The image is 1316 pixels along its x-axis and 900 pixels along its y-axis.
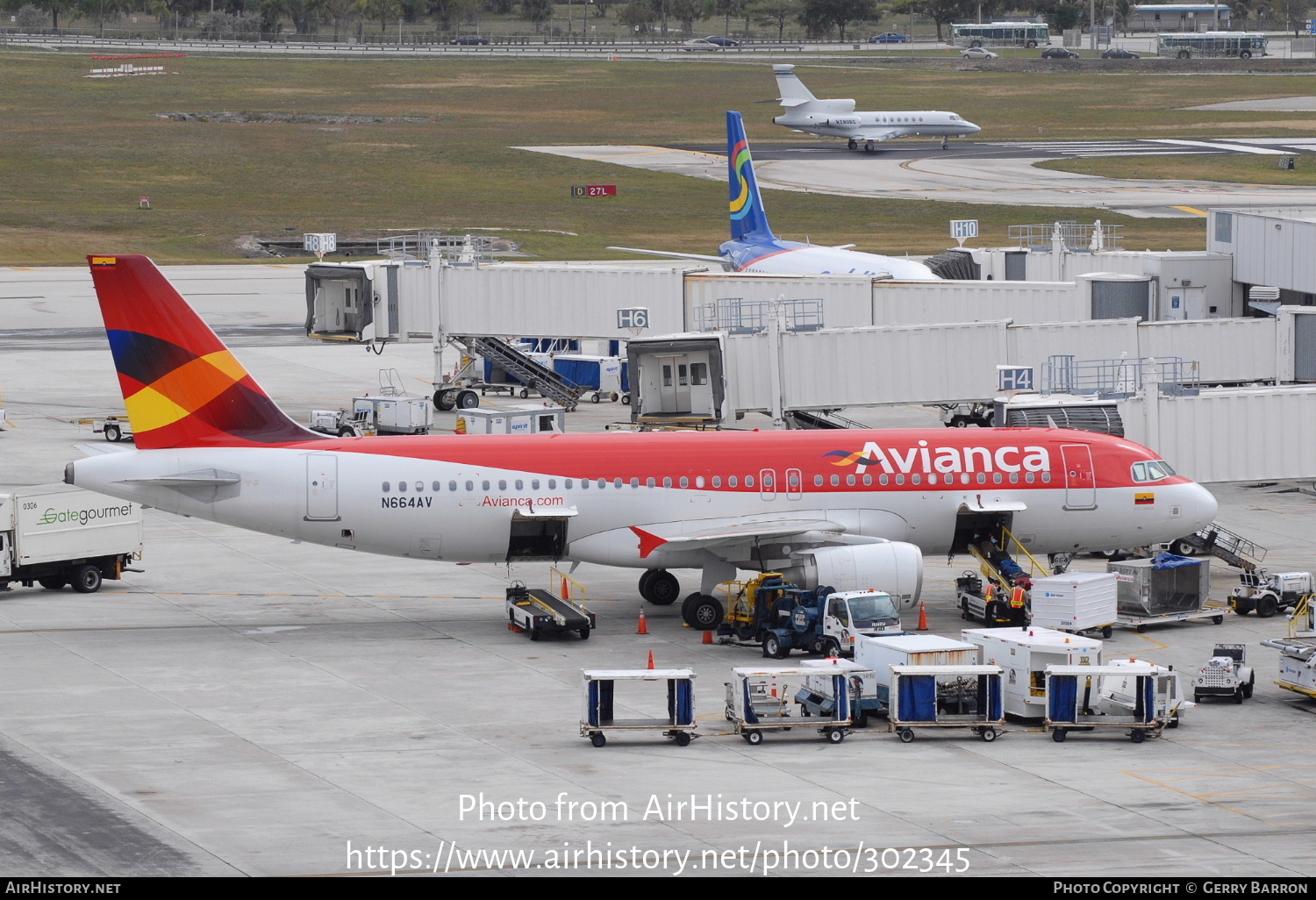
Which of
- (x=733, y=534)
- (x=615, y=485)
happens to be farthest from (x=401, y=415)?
(x=733, y=534)

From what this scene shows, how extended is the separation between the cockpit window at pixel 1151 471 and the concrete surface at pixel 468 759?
3.94m

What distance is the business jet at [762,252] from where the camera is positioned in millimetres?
76812

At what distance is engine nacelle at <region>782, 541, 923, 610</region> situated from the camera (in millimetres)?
39625

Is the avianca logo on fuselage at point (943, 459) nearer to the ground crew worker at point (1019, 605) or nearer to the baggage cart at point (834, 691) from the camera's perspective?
the ground crew worker at point (1019, 605)

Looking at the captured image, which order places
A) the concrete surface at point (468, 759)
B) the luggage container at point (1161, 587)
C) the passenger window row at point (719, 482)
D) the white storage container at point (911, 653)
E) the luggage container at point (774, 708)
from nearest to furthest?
the concrete surface at point (468, 759) → the luggage container at point (774, 708) → the white storage container at point (911, 653) → the passenger window row at point (719, 482) → the luggage container at point (1161, 587)

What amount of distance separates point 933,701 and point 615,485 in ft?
38.3

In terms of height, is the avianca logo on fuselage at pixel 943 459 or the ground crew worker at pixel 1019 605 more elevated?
the avianca logo on fuselage at pixel 943 459

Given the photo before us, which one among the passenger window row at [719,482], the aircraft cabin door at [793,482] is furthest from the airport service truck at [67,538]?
the aircraft cabin door at [793,482]

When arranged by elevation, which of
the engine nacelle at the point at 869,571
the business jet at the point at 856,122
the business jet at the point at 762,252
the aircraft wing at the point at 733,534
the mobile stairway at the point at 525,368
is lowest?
the engine nacelle at the point at 869,571

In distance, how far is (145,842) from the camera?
26.1 m

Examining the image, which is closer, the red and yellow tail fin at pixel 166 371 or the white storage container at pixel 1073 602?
the white storage container at pixel 1073 602

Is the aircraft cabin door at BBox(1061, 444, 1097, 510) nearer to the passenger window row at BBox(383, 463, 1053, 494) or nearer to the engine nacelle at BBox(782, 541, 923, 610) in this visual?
the passenger window row at BBox(383, 463, 1053, 494)
